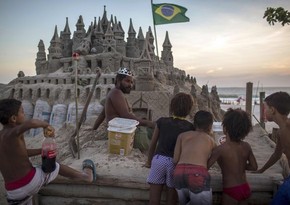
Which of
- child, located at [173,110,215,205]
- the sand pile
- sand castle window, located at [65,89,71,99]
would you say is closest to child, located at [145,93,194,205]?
child, located at [173,110,215,205]

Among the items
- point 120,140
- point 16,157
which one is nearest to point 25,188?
point 16,157

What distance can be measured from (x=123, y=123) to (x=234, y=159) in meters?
2.23

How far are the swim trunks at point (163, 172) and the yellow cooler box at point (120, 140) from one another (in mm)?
1454

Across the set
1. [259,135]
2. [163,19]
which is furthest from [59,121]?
[259,135]

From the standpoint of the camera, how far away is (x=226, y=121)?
→ 4.04m

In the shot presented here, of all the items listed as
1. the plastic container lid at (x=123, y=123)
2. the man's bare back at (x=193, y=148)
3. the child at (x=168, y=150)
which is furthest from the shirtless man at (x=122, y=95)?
the man's bare back at (x=193, y=148)

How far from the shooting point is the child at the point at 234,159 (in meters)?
3.92

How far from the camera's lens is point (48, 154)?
3.60m

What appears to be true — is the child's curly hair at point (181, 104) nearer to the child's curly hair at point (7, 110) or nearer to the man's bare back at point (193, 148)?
the man's bare back at point (193, 148)

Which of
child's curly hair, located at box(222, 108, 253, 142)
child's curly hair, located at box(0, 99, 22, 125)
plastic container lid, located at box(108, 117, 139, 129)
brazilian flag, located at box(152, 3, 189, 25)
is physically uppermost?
brazilian flag, located at box(152, 3, 189, 25)

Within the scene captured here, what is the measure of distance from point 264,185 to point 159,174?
176 cm

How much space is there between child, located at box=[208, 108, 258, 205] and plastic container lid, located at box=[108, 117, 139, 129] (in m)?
1.86

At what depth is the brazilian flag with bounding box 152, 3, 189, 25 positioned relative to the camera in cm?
1417

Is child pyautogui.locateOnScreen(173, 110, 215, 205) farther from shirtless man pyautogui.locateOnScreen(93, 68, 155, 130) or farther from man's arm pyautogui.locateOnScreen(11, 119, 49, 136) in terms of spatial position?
man's arm pyautogui.locateOnScreen(11, 119, 49, 136)
